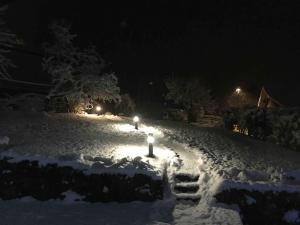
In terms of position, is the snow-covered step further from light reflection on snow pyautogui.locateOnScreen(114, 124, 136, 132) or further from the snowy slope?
light reflection on snow pyautogui.locateOnScreen(114, 124, 136, 132)

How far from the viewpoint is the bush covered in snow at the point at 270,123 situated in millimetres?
16922

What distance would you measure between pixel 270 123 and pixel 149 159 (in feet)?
26.0

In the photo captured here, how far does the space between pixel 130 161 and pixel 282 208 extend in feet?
12.2

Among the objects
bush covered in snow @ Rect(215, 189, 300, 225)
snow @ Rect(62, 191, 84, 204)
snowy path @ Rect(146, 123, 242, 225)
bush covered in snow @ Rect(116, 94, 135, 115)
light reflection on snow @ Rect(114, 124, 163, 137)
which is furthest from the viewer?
bush covered in snow @ Rect(116, 94, 135, 115)

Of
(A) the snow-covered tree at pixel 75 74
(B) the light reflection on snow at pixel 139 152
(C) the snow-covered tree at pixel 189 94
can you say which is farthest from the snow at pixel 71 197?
(C) the snow-covered tree at pixel 189 94

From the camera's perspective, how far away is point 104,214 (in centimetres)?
998

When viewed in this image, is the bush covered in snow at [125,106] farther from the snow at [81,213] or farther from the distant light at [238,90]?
the snow at [81,213]

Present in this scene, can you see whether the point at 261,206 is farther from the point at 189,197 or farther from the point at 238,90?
the point at 238,90

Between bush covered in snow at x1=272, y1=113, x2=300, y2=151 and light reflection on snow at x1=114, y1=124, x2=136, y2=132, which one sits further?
light reflection on snow at x1=114, y1=124, x2=136, y2=132

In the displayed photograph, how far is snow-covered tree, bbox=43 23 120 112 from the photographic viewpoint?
21219mm

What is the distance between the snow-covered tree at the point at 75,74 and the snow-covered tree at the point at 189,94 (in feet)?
17.4

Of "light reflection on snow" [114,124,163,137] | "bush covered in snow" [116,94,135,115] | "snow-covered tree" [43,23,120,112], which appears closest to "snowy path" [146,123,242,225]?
"light reflection on snow" [114,124,163,137]

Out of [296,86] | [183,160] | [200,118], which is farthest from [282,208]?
[296,86]

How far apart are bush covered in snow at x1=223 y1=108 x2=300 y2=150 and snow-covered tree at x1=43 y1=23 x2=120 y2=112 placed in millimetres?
5769
